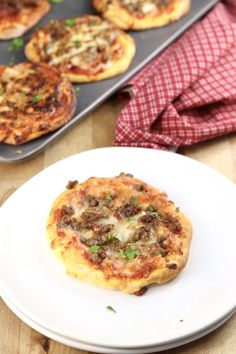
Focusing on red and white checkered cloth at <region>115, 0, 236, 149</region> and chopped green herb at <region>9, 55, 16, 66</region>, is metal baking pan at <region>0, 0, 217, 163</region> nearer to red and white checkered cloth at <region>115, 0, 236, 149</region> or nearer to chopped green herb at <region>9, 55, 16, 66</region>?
chopped green herb at <region>9, 55, 16, 66</region>

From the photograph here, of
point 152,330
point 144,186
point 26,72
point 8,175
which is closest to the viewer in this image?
point 152,330

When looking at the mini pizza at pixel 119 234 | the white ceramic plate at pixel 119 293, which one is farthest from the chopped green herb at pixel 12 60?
the mini pizza at pixel 119 234

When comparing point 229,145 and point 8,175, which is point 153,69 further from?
point 8,175

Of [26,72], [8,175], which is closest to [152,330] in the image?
[8,175]

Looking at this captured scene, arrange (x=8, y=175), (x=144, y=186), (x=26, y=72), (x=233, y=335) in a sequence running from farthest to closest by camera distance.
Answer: (x=26, y=72), (x=8, y=175), (x=144, y=186), (x=233, y=335)

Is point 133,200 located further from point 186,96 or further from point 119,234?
point 186,96

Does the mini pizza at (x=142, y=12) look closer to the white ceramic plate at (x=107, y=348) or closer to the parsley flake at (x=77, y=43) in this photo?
the parsley flake at (x=77, y=43)
